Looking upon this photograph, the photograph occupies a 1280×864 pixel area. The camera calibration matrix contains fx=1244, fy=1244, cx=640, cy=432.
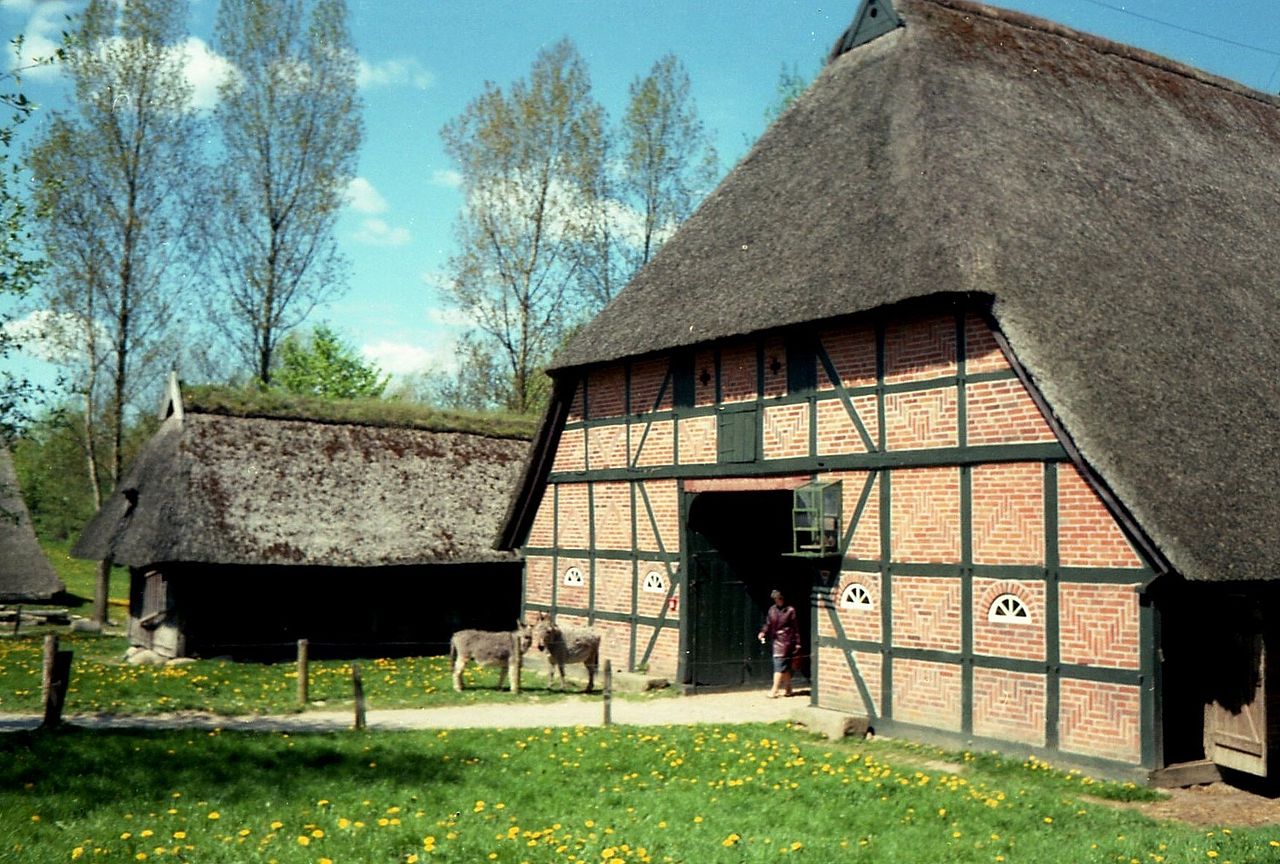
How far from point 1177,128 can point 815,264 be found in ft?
23.9

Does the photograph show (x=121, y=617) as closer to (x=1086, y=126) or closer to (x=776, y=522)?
(x=776, y=522)

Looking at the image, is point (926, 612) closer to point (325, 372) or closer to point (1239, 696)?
point (1239, 696)

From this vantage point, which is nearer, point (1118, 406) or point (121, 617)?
point (1118, 406)

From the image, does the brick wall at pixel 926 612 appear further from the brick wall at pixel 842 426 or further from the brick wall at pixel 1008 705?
the brick wall at pixel 842 426

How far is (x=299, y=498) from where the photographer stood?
23.2 metres

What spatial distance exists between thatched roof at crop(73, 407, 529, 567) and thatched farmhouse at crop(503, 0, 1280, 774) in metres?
2.67

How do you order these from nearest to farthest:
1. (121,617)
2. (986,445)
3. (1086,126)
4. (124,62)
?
(986,445)
(1086,126)
(124,62)
(121,617)

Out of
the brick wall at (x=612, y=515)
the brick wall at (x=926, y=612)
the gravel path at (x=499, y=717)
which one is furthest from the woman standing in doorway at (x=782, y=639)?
the brick wall at (x=926, y=612)

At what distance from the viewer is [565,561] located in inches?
823

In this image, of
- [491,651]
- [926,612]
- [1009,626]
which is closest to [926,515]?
[926,612]

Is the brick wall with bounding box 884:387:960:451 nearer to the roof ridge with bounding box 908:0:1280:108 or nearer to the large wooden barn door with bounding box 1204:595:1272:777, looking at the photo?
the large wooden barn door with bounding box 1204:595:1272:777

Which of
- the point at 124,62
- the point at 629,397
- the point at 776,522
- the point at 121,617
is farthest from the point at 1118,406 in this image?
the point at 121,617

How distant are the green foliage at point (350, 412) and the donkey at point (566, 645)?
8.79 meters

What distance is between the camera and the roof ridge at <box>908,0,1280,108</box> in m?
20.0
